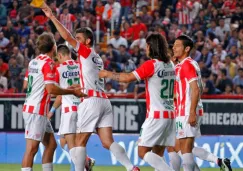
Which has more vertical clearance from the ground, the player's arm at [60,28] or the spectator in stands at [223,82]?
the player's arm at [60,28]

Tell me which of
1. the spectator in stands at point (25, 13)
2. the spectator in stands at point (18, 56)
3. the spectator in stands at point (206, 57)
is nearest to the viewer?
the spectator in stands at point (206, 57)

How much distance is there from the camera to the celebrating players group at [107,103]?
40.8 ft

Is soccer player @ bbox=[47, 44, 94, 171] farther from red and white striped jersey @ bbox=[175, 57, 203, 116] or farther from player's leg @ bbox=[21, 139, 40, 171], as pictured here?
red and white striped jersey @ bbox=[175, 57, 203, 116]

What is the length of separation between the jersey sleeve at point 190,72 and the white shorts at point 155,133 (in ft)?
3.19

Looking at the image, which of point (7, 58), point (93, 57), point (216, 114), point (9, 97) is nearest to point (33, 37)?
point (7, 58)

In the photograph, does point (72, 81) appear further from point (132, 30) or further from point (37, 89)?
point (132, 30)

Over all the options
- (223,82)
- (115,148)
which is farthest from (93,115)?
(223,82)

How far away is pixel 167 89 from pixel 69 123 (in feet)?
9.25

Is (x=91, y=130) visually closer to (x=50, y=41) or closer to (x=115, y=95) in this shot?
(x=50, y=41)

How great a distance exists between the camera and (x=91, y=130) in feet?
43.4

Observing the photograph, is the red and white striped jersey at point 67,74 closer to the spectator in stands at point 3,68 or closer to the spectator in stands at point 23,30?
the spectator in stands at point 3,68

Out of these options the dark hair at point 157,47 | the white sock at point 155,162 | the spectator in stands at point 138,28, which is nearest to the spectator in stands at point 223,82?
the spectator in stands at point 138,28

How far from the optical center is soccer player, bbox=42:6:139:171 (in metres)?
13.2

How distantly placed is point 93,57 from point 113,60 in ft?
37.4
